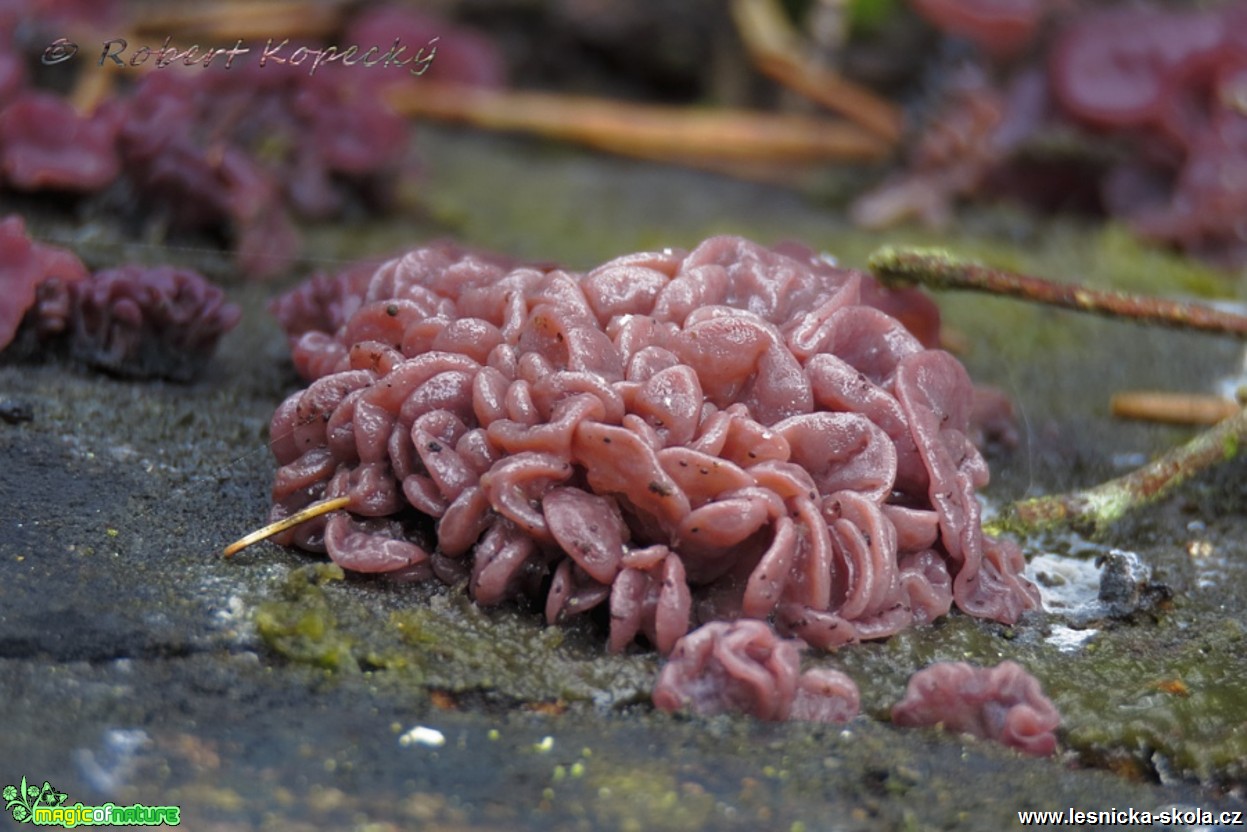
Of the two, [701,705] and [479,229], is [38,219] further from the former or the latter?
Result: [701,705]

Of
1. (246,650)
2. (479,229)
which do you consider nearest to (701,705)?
(246,650)

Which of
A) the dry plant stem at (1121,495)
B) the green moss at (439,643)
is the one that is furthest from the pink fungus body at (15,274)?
the dry plant stem at (1121,495)

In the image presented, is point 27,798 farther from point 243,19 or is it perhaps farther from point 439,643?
point 243,19

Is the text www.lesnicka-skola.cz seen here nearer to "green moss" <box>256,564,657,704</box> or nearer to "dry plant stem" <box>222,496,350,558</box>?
"green moss" <box>256,564,657,704</box>

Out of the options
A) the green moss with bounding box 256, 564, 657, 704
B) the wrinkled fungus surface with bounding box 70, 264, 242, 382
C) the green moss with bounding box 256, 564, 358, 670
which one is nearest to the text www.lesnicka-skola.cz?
the green moss with bounding box 256, 564, 657, 704

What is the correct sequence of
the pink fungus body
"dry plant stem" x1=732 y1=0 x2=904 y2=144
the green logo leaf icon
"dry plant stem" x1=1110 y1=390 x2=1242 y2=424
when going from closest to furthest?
the green logo leaf icon, the pink fungus body, "dry plant stem" x1=1110 y1=390 x2=1242 y2=424, "dry plant stem" x1=732 y1=0 x2=904 y2=144

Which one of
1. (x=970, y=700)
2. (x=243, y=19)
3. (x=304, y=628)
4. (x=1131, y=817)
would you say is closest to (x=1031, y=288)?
(x=970, y=700)

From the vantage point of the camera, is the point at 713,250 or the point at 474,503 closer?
the point at 474,503
